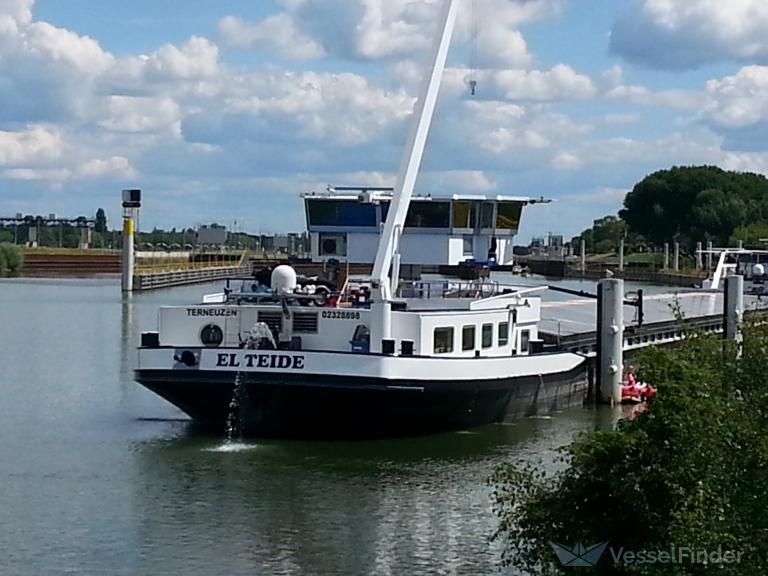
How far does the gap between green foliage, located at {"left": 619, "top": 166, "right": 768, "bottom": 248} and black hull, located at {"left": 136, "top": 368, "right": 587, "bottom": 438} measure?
357ft

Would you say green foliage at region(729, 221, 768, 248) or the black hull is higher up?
green foliage at region(729, 221, 768, 248)

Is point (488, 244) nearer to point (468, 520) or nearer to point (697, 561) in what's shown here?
point (468, 520)

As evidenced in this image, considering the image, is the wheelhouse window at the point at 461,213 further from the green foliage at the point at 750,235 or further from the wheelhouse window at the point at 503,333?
the green foliage at the point at 750,235

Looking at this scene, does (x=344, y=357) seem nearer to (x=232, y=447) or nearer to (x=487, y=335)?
(x=232, y=447)

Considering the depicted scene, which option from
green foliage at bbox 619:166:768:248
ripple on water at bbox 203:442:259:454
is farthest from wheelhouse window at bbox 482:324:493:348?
green foliage at bbox 619:166:768:248

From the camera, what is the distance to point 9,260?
12081 cm

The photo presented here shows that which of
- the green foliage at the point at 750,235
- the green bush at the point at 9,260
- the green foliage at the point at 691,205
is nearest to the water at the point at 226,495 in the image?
the green foliage at the point at 750,235

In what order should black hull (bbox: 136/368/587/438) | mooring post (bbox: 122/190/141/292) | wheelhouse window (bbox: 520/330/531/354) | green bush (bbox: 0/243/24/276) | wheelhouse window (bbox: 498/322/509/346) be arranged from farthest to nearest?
green bush (bbox: 0/243/24/276)
mooring post (bbox: 122/190/141/292)
wheelhouse window (bbox: 520/330/531/354)
wheelhouse window (bbox: 498/322/509/346)
black hull (bbox: 136/368/587/438)

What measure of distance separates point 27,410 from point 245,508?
38.8 ft

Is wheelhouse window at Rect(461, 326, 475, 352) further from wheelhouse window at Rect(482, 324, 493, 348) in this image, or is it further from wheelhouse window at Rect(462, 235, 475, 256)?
wheelhouse window at Rect(462, 235, 475, 256)

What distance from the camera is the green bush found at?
4722 inches

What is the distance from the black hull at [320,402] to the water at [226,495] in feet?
1.14

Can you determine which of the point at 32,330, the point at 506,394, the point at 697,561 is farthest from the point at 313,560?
the point at 32,330

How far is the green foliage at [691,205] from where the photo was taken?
13200 centimetres
